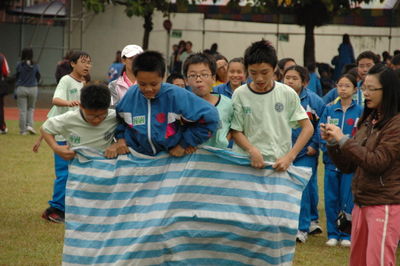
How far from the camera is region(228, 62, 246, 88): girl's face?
303 inches

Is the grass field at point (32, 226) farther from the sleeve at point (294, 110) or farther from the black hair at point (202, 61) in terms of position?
the black hair at point (202, 61)

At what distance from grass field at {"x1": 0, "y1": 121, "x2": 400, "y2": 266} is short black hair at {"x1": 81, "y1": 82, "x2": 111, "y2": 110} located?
2.21 m

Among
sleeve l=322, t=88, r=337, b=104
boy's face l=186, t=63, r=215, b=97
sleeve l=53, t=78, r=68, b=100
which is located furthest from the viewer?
sleeve l=322, t=88, r=337, b=104

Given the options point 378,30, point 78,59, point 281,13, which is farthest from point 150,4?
point 78,59

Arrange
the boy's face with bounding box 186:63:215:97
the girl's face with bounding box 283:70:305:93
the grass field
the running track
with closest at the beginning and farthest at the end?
the boy's face with bounding box 186:63:215:97 → the grass field → the girl's face with bounding box 283:70:305:93 → the running track

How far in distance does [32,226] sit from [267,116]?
390cm

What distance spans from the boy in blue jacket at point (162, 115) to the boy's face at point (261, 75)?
0.64 m

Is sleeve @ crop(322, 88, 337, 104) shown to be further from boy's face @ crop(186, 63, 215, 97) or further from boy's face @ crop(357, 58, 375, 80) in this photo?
boy's face @ crop(186, 63, 215, 97)

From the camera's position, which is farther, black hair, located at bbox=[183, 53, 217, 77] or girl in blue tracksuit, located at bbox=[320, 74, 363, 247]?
girl in blue tracksuit, located at bbox=[320, 74, 363, 247]

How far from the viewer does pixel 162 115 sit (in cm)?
535

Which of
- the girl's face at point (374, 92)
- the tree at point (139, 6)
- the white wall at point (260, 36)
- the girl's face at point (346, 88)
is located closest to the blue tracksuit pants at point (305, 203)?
the girl's face at point (346, 88)

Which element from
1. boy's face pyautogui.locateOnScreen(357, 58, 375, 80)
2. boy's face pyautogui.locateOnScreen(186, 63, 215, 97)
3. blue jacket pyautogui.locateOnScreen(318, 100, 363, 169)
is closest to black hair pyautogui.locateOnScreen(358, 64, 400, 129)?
boy's face pyautogui.locateOnScreen(186, 63, 215, 97)

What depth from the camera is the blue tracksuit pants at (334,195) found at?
837cm

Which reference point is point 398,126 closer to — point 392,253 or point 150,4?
point 392,253
